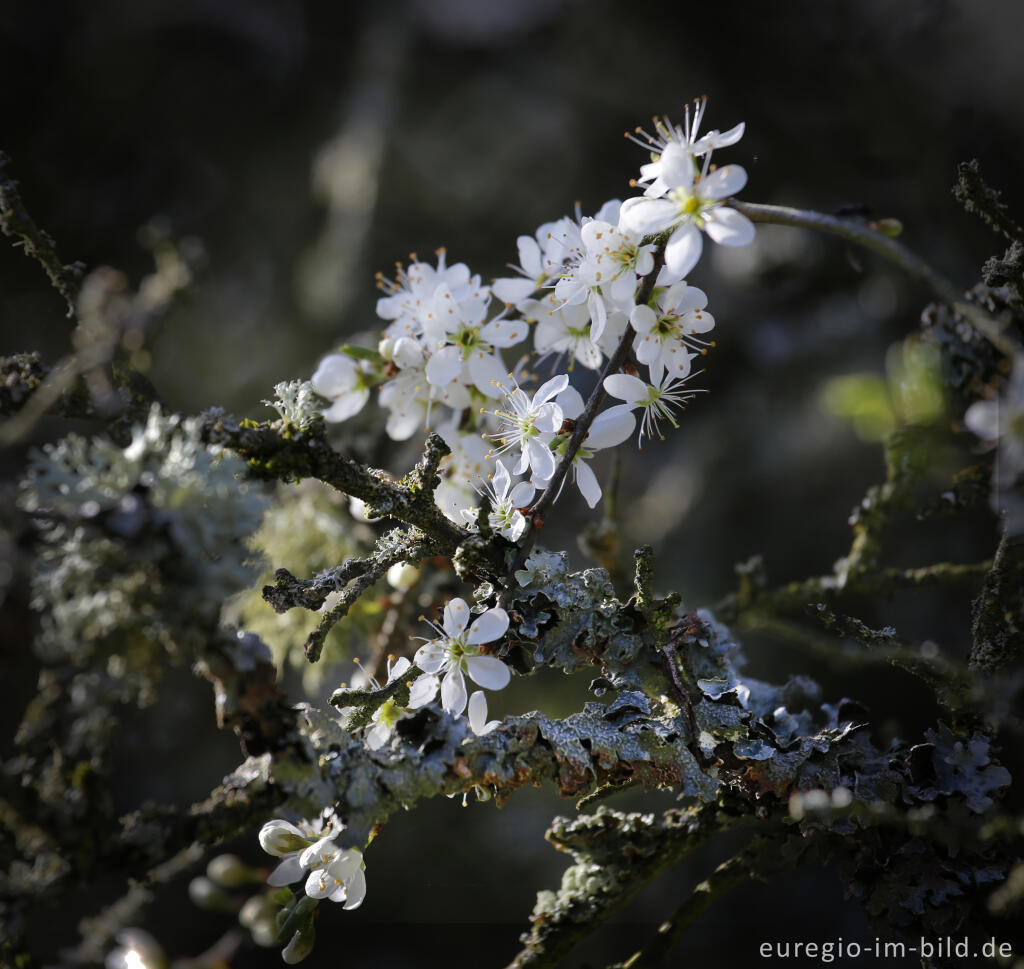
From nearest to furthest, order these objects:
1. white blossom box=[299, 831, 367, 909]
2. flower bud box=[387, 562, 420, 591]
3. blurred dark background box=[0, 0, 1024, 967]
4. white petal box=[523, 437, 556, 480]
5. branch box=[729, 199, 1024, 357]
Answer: branch box=[729, 199, 1024, 357], white blossom box=[299, 831, 367, 909], white petal box=[523, 437, 556, 480], flower bud box=[387, 562, 420, 591], blurred dark background box=[0, 0, 1024, 967]

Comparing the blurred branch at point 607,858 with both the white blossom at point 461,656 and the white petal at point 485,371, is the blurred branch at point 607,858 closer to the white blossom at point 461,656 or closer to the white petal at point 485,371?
the white blossom at point 461,656

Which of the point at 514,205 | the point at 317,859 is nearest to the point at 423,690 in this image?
the point at 317,859

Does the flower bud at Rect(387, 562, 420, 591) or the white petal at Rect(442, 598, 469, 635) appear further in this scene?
the flower bud at Rect(387, 562, 420, 591)

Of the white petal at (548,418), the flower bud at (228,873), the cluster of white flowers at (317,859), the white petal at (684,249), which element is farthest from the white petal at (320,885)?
the white petal at (684,249)

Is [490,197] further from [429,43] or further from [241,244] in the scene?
[241,244]

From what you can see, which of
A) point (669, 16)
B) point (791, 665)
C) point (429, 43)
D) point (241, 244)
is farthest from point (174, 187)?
point (791, 665)

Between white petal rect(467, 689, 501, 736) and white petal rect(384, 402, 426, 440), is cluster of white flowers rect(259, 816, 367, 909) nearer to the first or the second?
white petal rect(467, 689, 501, 736)

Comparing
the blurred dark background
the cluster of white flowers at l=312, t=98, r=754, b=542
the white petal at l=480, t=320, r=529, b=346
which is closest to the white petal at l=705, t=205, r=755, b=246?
the cluster of white flowers at l=312, t=98, r=754, b=542
